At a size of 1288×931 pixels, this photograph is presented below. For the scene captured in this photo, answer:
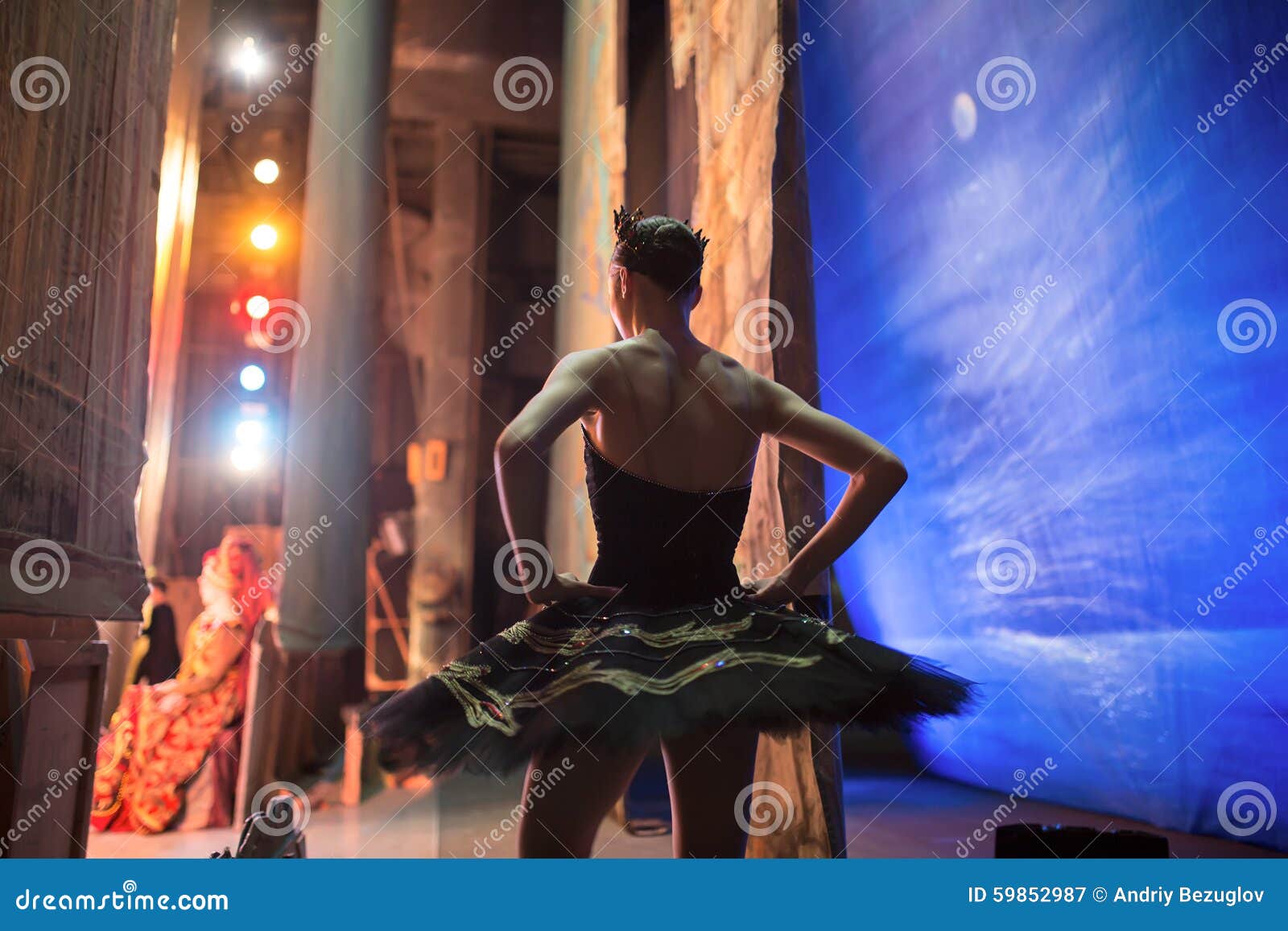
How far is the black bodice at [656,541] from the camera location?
1775 millimetres

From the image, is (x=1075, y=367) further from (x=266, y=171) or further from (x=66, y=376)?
(x=266, y=171)

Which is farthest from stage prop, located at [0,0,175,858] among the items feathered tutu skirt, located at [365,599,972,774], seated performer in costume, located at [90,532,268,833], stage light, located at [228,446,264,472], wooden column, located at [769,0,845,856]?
stage light, located at [228,446,264,472]

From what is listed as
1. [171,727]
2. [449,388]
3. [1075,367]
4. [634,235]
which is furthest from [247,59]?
[634,235]

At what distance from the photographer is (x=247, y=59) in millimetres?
7262

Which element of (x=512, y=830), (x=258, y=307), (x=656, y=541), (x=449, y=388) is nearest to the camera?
(x=656, y=541)

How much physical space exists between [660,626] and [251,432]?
6339 mm

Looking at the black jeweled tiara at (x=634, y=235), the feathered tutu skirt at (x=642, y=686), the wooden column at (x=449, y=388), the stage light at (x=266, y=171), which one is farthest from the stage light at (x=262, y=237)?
the feathered tutu skirt at (x=642, y=686)

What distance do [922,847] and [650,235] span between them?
2.40 m

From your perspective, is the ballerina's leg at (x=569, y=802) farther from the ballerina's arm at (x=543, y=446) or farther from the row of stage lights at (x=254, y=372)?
the row of stage lights at (x=254, y=372)

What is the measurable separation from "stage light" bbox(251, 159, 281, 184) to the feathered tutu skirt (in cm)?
694

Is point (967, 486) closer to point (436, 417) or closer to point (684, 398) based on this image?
point (684, 398)

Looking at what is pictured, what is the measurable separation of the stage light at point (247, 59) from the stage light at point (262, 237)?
114cm

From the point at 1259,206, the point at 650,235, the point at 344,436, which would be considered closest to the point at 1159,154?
the point at 1259,206
